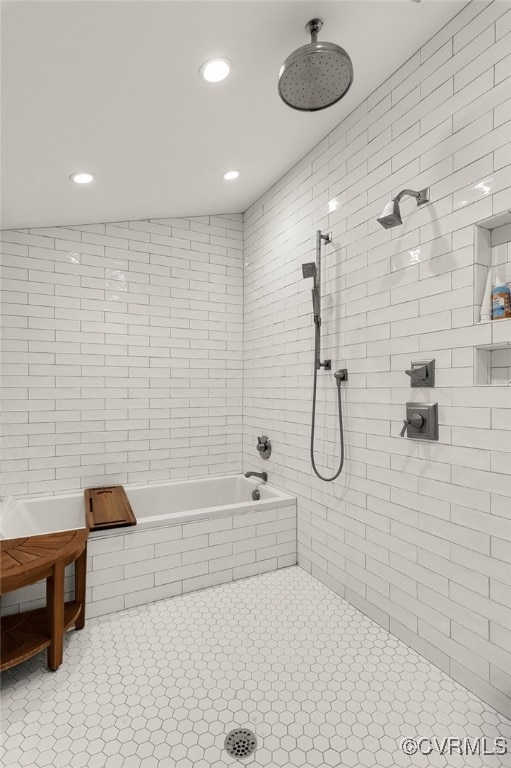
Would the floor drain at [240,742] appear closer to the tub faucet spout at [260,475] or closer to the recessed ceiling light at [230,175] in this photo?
the tub faucet spout at [260,475]

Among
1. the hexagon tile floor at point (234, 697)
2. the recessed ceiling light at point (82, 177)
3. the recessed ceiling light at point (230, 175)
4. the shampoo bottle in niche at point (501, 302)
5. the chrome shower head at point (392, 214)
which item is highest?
the recessed ceiling light at point (230, 175)

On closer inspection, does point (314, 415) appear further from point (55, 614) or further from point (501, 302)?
point (55, 614)

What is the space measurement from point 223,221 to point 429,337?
7.47 feet

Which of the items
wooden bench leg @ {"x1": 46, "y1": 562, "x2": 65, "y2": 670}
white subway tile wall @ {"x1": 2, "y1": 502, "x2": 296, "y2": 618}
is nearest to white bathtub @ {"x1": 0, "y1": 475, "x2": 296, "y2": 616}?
white subway tile wall @ {"x1": 2, "y1": 502, "x2": 296, "y2": 618}

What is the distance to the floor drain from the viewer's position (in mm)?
1271

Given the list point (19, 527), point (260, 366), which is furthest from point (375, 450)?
point (19, 527)

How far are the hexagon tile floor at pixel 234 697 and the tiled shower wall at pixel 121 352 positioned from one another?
1191 millimetres

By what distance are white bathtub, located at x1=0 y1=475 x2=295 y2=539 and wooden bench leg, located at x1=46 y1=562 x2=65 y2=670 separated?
41 centimetres

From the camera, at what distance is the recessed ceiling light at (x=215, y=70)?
1.58 metres

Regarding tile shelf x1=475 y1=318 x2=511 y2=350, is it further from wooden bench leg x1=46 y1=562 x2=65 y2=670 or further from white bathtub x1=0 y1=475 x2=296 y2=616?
wooden bench leg x1=46 y1=562 x2=65 y2=670

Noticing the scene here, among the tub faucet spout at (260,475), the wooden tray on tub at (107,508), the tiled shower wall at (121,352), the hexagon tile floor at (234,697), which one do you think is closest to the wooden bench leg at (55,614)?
the hexagon tile floor at (234,697)

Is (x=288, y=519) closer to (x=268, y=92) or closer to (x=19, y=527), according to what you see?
(x=19, y=527)

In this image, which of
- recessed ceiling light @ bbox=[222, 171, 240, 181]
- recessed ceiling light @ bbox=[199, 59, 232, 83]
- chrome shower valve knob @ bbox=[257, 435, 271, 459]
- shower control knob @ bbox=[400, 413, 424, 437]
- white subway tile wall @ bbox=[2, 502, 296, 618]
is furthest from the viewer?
chrome shower valve knob @ bbox=[257, 435, 271, 459]

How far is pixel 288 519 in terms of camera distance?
8.54ft
